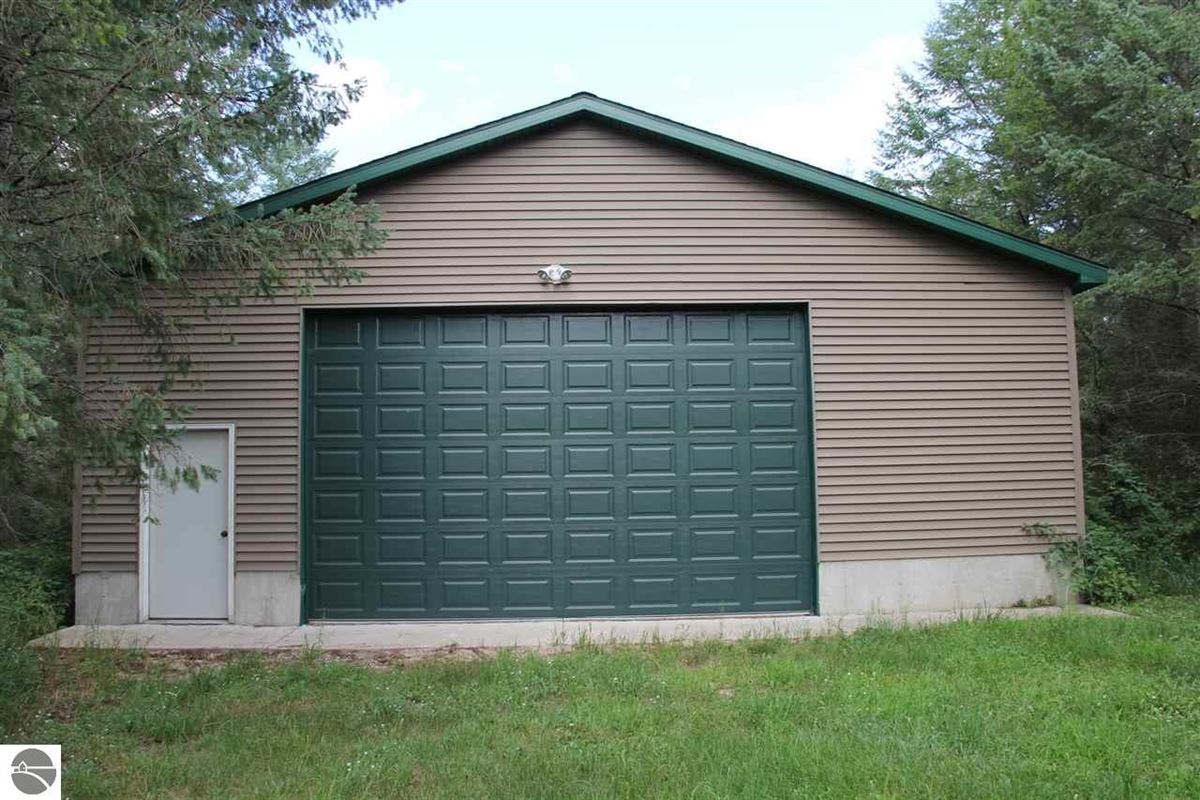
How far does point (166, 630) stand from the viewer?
26.2ft

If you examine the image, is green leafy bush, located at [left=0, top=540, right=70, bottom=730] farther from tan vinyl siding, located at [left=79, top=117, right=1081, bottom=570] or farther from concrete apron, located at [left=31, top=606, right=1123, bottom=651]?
tan vinyl siding, located at [left=79, top=117, right=1081, bottom=570]

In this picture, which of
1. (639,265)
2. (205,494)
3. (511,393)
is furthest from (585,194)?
(205,494)

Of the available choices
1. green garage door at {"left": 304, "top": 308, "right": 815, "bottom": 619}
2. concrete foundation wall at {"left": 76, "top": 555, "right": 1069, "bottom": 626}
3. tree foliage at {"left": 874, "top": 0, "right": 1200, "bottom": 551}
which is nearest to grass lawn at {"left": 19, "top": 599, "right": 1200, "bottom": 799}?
concrete foundation wall at {"left": 76, "top": 555, "right": 1069, "bottom": 626}

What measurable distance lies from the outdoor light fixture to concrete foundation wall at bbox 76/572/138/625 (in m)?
4.86

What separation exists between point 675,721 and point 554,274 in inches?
186

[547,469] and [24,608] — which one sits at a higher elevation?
[547,469]

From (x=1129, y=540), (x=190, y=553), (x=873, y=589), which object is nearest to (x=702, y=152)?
(x=873, y=589)

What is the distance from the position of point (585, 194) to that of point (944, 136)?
47.1 feet

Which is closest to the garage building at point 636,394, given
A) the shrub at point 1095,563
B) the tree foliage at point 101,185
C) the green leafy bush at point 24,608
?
the shrub at point 1095,563

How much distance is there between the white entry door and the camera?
8.27 meters

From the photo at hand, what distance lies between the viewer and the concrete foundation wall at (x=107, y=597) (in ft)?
26.9

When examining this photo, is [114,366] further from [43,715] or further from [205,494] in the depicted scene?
[43,715]

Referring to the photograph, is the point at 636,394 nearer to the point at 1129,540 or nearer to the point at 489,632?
the point at 489,632

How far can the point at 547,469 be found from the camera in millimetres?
8586
